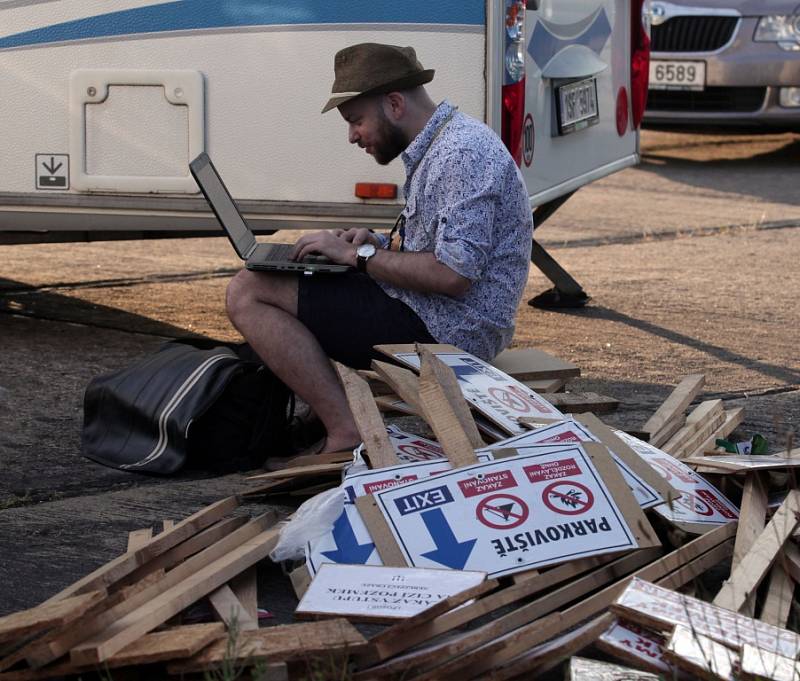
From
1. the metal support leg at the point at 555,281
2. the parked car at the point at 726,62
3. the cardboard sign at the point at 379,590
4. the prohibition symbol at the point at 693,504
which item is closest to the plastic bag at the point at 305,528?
the cardboard sign at the point at 379,590

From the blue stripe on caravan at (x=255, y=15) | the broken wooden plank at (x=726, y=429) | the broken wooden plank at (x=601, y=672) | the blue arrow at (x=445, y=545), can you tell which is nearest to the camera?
the broken wooden plank at (x=601, y=672)

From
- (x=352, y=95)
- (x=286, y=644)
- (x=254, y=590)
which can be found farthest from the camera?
(x=352, y=95)

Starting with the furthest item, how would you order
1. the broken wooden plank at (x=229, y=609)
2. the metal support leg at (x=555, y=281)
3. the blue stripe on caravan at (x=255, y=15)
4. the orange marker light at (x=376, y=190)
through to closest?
the metal support leg at (x=555, y=281)
the orange marker light at (x=376, y=190)
the blue stripe on caravan at (x=255, y=15)
the broken wooden plank at (x=229, y=609)

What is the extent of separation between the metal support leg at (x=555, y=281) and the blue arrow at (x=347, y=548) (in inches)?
134

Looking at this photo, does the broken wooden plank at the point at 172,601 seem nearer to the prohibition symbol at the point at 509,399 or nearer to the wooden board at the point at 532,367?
the prohibition symbol at the point at 509,399

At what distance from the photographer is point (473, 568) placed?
303 cm

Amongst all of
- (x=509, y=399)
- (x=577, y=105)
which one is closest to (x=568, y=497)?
(x=509, y=399)

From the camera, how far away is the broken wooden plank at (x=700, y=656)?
2.46m

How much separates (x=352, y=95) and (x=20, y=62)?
176 cm

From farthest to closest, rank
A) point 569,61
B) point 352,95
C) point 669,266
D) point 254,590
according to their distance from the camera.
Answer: point 669,266, point 569,61, point 352,95, point 254,590

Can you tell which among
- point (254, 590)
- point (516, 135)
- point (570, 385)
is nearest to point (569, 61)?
point (516, 135)

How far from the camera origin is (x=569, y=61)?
5.88m

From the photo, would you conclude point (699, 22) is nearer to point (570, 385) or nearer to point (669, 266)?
point (669, 266)

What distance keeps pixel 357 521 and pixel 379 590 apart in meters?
0.30
